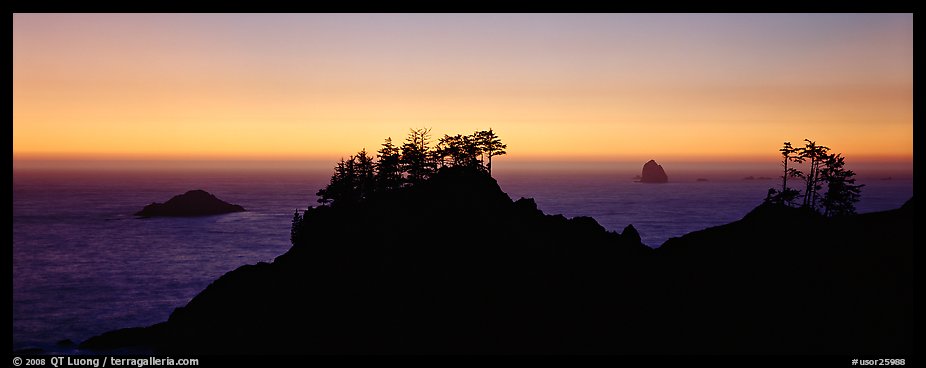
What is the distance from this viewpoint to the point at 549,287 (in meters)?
35.3

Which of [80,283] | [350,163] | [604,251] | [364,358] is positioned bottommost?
[80,283]

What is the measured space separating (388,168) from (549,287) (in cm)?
2865

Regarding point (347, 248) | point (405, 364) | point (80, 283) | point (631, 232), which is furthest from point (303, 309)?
point (80, 283)

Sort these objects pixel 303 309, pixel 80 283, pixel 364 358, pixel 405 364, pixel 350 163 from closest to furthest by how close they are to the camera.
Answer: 1. pixel 405 364
2. pixel 364 358
3. pixel 303 309
4. pixel 350 163
5. pixel 80 283

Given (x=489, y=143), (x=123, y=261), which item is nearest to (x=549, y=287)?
(x=489, y=143)

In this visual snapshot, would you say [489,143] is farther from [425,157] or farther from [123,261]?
[123,261]

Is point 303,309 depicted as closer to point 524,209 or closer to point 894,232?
point 524,209

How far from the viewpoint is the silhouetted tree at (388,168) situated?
58.4 metres

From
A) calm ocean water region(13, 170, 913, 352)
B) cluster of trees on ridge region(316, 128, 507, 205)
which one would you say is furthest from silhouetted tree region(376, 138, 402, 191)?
calm ocean water region(13, 170, 913, 352)

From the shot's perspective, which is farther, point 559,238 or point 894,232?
point 559,238

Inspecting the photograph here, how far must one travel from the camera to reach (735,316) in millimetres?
33500

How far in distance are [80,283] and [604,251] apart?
336 feet

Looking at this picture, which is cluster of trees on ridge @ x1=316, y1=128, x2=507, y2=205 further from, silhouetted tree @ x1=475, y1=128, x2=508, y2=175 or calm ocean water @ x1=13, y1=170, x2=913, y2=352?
calm ocean water @ x1=13, y1=170, x2=913, y2=352

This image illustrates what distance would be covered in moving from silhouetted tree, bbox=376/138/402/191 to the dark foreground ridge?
41.8 ft
